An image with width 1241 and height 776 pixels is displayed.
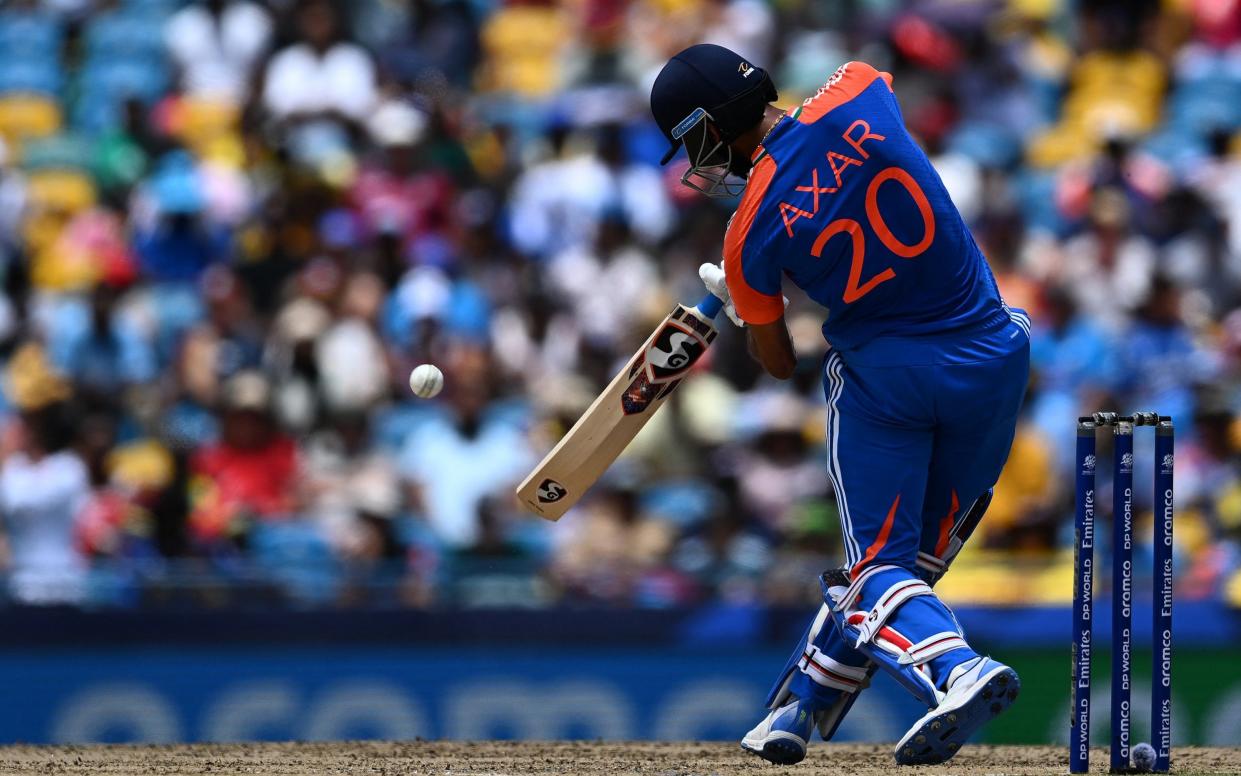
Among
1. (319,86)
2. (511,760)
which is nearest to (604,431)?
(511,760)

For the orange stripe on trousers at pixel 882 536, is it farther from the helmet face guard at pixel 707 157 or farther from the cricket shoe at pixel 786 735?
the helmet face guard at pixel 707 157

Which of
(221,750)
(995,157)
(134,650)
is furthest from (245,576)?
(995,157)

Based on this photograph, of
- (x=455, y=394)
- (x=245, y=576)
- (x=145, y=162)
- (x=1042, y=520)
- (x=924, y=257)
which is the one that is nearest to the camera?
(x=924, y=257)

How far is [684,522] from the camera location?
29.6 feet

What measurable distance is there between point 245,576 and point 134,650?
0.58m

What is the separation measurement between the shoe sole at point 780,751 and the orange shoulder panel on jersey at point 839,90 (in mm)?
1794

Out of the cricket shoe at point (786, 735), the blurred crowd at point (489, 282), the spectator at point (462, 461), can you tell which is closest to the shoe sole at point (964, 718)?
the cricket shoe at point (786, 735)

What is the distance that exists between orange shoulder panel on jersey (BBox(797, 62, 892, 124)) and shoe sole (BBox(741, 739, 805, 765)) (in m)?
1.79

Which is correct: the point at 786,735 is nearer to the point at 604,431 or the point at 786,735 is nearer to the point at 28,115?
the point at 604,431

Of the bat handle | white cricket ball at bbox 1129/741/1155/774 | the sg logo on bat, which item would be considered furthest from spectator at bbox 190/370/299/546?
white cricket ball at bbox 1129/741/1155/774

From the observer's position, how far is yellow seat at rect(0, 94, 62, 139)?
12812mm

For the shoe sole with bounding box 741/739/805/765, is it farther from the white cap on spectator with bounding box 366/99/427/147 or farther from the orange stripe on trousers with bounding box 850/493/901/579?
the white cap on spectator with bounding box 366/99/427/147

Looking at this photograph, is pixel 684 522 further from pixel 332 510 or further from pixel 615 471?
pixel 332 510

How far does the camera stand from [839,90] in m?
5.30
